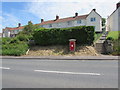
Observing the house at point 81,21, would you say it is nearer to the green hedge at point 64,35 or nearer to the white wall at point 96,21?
the white wall at point 96,21

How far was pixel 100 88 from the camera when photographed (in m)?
4.52

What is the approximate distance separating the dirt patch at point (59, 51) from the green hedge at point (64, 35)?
757 mm

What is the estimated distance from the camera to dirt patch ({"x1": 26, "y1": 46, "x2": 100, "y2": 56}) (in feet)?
49.9

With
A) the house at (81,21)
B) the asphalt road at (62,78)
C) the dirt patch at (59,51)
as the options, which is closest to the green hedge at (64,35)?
the dirt patch at (59,51)

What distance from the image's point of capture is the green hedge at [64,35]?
15789 mm

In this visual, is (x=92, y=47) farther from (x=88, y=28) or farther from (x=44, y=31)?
(x=44, y=31)

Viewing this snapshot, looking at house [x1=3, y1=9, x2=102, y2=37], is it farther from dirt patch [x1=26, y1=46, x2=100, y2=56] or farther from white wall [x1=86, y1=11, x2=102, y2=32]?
dirt patch [x1=26, y1=46, x2=100, y2=56]

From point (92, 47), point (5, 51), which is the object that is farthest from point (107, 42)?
point (5, 51)

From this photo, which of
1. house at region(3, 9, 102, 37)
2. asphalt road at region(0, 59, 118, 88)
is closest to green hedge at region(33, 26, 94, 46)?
asphalt road at region(0, 59, 118, 88)

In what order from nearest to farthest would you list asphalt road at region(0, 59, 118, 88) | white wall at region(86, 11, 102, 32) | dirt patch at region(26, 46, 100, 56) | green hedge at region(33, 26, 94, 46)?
asphalt road at region(0, 59, 118, 88)
dirt patch at region(26, 46, 100, 56)
green hedge at region(33, 26, 94, 46)
white wall at region(86, 11, 102, 32)

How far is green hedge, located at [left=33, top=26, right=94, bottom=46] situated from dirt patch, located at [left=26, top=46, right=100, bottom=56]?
29.8 inches

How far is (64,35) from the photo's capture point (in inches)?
675

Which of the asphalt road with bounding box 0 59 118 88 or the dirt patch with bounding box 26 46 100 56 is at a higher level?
the dirt patch with bounding box 26 46 100 56

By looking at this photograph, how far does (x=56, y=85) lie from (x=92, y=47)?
38.3 feet
